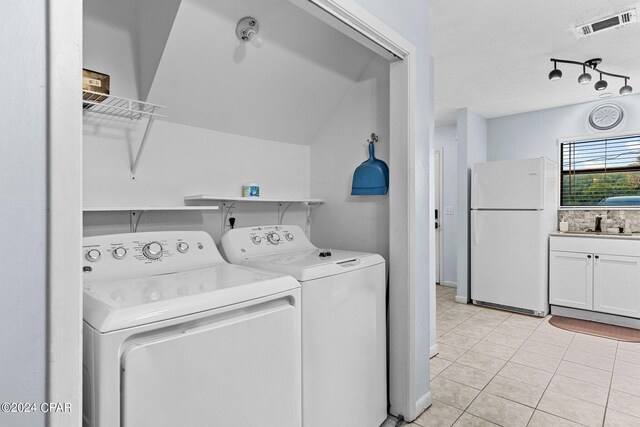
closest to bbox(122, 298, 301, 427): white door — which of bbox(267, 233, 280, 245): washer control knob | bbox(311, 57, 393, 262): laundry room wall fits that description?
bbox(267, 233, 280, 245): washer control knob

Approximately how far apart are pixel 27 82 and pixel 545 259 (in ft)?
14.8

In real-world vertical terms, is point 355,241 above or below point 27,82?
below

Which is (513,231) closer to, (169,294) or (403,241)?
(403,241)

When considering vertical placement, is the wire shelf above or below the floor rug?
above

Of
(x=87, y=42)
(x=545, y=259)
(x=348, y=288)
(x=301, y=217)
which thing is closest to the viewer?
Result: (x=87, y=42)

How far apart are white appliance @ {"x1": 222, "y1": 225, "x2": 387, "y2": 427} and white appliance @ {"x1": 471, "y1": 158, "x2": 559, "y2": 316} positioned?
8.92ft

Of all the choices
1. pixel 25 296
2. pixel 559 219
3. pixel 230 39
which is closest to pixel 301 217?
pixel 230 39

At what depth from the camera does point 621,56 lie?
2898mm

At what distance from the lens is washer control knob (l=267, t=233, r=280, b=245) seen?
2.10m

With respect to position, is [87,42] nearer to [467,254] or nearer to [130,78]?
[130,78]

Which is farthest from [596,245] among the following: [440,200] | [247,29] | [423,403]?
[247,29]

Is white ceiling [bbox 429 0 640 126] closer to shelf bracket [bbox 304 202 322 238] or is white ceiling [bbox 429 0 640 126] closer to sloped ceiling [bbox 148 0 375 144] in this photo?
sloped ceiling [bbox 148 0 375 144]

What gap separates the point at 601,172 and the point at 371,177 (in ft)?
12.0

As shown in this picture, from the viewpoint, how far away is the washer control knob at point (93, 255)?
1.36m
